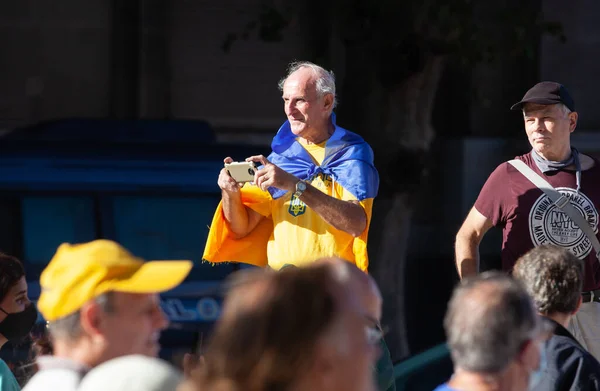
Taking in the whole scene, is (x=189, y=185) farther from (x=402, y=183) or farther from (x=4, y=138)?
(x=402, y=183)

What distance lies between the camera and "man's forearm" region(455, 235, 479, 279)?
4.36m

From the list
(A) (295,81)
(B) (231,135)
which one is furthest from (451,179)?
(A) (295,81)

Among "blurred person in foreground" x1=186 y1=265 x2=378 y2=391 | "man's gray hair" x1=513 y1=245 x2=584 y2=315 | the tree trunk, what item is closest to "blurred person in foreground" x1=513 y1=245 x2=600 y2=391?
"man's gray hair" x1=513 y1=245 x2=584 y2=315

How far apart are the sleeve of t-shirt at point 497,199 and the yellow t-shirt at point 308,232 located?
497 mm

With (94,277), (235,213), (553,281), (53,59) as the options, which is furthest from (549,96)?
(53,59)

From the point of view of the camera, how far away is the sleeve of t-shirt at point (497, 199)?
14.4 feet

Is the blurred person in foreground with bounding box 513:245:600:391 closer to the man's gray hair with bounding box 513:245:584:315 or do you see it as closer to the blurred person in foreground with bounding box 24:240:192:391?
the man's gray hair with bounding box 513:245:584:315

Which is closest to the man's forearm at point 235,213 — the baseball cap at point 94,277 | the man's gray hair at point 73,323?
the baseball cap at point 94,277

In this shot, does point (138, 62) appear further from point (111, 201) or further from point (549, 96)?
point (549, 96)

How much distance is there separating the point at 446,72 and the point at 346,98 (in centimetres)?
280

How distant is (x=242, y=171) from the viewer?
13.7ft

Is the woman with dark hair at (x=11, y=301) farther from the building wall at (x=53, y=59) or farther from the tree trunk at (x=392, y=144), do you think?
the building wall at (x=53, y=59)

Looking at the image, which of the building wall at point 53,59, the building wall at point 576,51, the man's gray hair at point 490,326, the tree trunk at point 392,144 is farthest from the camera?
the building wall at point 576,51

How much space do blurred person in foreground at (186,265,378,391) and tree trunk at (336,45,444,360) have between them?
617 centimetres
